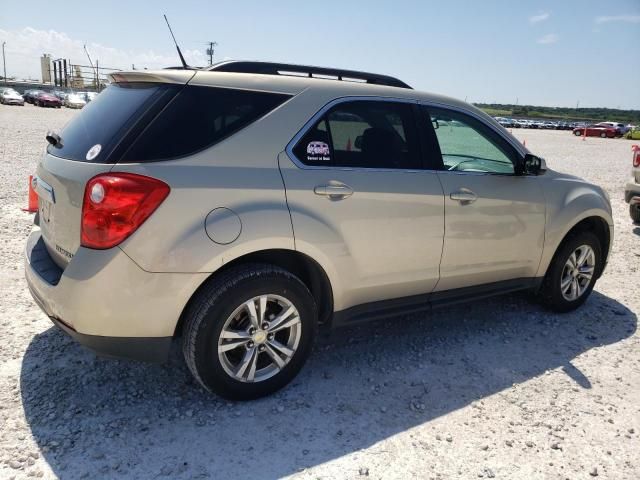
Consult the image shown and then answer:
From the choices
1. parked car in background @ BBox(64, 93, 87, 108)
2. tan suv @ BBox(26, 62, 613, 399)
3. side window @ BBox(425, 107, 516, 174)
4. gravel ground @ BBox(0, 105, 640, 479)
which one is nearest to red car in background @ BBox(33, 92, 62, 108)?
parked car in background @ BBox(64, 93, 87, 108)

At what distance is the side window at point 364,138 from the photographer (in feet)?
10.1

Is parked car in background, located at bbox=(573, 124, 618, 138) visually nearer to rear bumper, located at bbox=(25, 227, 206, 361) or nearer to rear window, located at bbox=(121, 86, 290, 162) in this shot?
rear window, located at bbox=(121, 86, 290, 162)

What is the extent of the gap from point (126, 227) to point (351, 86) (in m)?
1.66

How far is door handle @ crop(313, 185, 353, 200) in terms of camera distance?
2.97 metres

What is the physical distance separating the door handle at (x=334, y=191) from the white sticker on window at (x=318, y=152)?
18 centimetres

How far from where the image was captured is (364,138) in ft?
10.8

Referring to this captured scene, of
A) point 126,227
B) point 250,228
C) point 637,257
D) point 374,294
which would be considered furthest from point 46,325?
point 637,257

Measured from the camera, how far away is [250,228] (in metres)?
2.73

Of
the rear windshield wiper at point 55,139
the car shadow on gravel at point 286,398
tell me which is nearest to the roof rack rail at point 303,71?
the rear windshield wiper at point 55,139

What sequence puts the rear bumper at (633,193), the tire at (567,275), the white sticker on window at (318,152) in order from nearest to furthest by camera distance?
1. the white sticker on window at (318,152)
2. the tire at (567,275)
3. the rear bumper at (633,193)

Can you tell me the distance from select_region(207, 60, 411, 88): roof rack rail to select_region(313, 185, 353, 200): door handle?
80 centimetres

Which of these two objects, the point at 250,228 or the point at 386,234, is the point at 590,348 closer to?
the point at 386,234

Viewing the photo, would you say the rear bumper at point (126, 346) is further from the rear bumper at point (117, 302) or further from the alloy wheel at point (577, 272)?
the alloy wheel at point (577, 272)

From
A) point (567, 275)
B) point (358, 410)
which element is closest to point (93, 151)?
point (358, 410)
